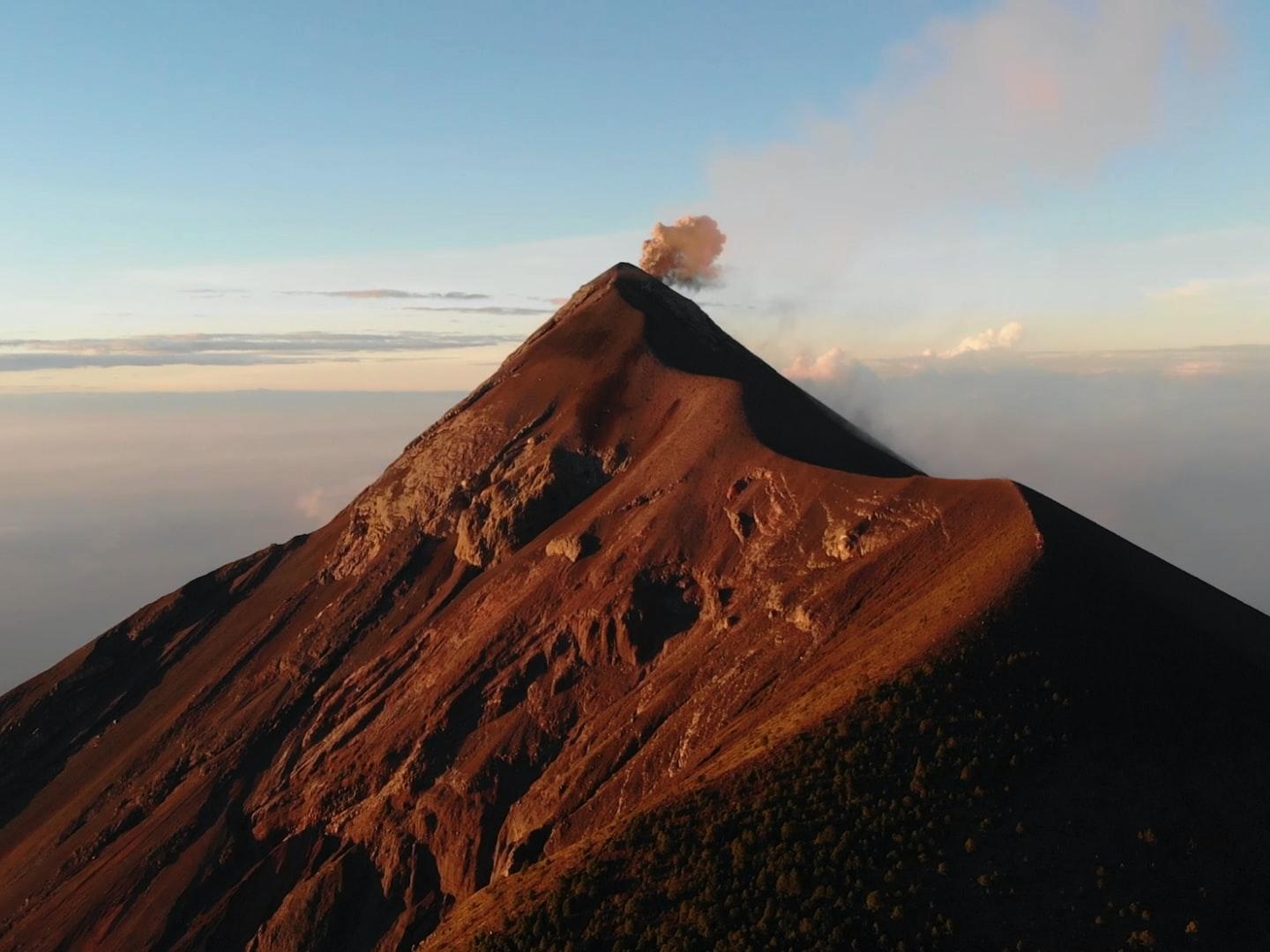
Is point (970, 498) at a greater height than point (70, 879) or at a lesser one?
greater

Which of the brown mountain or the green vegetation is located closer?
the green vegetation

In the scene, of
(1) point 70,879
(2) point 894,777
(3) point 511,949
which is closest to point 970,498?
(2) point 894,777

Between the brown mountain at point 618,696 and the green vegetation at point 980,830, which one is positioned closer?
the green vegetation at point 980,830

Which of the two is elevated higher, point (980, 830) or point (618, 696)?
point (980, 830)

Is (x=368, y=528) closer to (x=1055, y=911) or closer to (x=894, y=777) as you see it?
(x=894, y=777)
